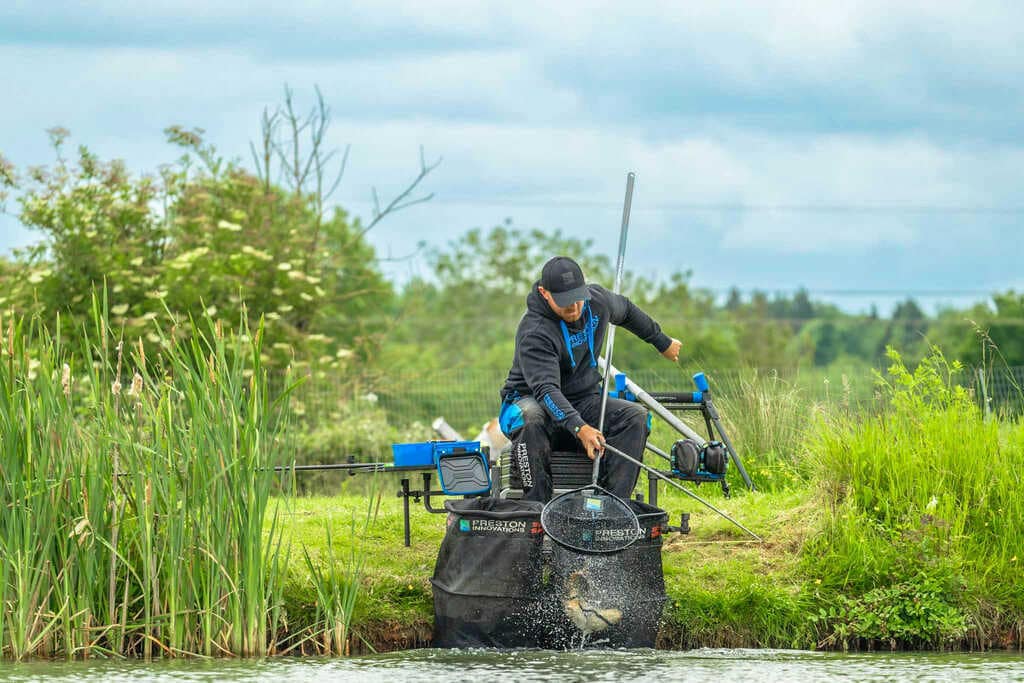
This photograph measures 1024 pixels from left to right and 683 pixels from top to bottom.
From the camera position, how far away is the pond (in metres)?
6.42

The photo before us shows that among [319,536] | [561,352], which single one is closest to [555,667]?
[561,352]

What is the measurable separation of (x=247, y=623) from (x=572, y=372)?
2246 millimetres

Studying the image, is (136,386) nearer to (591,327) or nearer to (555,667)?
(555,667)

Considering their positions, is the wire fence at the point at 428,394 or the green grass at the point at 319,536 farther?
the wire fence at the point at 428,394

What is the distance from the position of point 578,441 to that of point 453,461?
743mm

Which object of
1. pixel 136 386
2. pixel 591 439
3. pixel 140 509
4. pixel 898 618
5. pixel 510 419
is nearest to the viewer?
pixel 136 386

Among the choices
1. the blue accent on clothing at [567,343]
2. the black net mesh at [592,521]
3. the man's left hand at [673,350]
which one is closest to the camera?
the black net mesh at [592,521]

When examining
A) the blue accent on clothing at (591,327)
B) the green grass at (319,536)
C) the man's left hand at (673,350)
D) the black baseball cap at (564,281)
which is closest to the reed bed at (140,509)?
the green grass at (319,536)

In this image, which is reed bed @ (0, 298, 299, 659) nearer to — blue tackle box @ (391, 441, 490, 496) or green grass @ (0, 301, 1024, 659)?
green grass @ (0, 301, 1024, 659)

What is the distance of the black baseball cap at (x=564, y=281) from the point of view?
25.2ft

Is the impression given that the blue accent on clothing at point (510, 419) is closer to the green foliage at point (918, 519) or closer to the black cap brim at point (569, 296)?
the black cap brim at point (569, 296)

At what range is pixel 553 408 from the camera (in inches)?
298

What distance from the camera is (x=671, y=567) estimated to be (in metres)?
7.91

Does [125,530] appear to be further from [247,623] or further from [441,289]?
[441,289]
